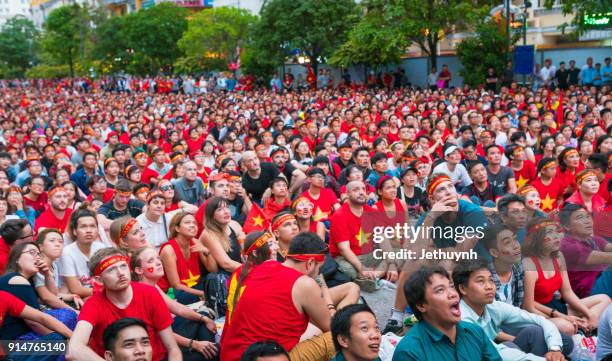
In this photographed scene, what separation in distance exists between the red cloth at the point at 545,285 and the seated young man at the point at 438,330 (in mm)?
1595

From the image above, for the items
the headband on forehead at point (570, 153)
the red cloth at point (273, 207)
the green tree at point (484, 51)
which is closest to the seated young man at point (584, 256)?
the headband on forehead at point (570, 153)

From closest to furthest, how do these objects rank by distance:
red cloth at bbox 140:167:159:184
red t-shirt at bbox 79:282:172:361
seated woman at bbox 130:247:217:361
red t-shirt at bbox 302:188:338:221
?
red t-shirt at bbox 79:282:172:361 < seated woman at bbox 130:247:217:361 < red t-shirt at bbox 302:188:338:221 < red cloth at bbox 140:167:159:184

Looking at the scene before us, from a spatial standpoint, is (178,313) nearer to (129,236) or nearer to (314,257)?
(129,236)

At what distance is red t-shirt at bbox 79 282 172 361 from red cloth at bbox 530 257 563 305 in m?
2.85

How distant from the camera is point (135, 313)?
4547mm

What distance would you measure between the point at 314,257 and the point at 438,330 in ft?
3.46

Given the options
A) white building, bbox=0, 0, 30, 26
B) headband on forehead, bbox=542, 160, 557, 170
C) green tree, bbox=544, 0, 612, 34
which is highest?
white building, bbox=0, 0, 30, 26

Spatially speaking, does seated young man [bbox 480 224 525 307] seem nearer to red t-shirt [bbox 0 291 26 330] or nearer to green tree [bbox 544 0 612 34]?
red t-shirt [bbox 0 291 26 330]

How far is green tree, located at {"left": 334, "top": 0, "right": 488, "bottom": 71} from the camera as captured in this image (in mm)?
25578

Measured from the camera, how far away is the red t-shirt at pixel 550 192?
322 inches

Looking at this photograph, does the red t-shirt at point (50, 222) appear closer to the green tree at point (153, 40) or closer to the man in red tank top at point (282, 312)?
the man in red tank top at point (282, 312)

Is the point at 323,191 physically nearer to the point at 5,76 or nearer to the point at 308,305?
the point at 308,305

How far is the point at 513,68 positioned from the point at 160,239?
703 inches

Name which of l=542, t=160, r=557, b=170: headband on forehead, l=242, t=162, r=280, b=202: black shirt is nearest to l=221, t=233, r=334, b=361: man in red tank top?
l=542, t=160, r=557, b=170: headband on forehead
